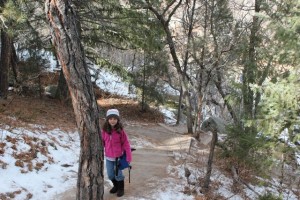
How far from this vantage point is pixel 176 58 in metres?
14.0

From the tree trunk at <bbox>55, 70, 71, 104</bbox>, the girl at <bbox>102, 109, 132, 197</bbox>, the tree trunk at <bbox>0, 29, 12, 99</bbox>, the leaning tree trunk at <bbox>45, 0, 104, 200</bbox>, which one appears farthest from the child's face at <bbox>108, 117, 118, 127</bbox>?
the tree trunk at <bbox>55, 70, 71, 104</bbox>

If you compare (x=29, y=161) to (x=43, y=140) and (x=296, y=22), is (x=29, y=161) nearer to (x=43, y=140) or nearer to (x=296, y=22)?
(x=43, y=140)

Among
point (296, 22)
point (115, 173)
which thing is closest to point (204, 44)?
point (296, 22)

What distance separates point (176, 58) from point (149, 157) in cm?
575

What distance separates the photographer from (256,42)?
40.9 feet

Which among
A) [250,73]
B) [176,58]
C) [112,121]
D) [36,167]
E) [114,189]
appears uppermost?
[176,58]

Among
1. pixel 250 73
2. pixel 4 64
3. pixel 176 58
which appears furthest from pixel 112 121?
pixel 176 58

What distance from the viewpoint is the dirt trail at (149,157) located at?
6592mm

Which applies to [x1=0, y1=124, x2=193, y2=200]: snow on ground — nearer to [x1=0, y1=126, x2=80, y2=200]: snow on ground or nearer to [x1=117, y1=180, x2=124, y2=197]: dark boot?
[x1=0, y1=126, x2=80, y2=200]: snow on ground

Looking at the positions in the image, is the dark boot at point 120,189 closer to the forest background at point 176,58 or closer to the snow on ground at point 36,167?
the snow on ground at point 36,167

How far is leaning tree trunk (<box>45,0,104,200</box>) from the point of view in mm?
4141

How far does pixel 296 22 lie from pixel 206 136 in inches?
348

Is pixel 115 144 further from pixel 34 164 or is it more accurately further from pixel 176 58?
pixel 176 58

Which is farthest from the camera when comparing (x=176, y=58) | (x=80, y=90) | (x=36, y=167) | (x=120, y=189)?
(x=176, y=58)
